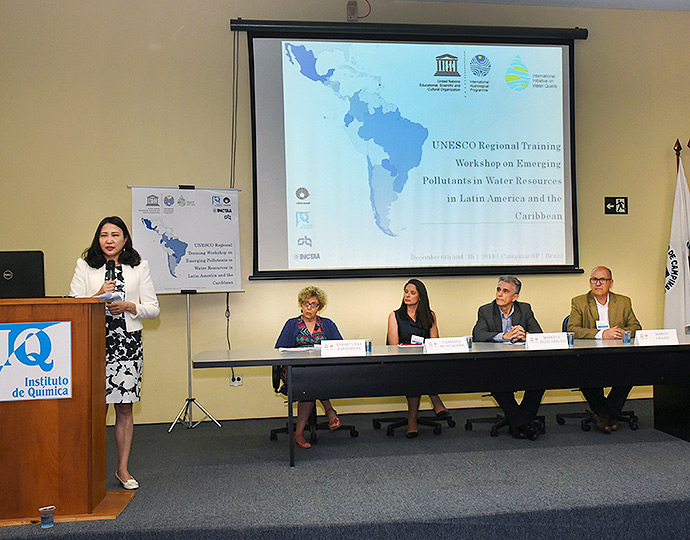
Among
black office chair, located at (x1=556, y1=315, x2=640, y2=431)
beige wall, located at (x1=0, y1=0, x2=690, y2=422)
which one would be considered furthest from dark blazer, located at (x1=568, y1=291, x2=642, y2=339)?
beige wall, located at (x1=0, y1=0, x2=690, y2=422)

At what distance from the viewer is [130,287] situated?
3.44 m

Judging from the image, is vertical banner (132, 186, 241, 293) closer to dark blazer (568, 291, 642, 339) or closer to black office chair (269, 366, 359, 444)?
black office chair (269, 366, 359, 444)

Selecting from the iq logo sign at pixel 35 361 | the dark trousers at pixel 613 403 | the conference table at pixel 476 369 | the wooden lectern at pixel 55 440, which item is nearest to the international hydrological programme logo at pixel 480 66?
the conference table at pixel 476 369

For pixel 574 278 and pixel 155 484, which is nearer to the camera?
pixel 155 484

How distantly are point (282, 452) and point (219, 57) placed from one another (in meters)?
3.37

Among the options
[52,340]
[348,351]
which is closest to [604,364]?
[348,351]

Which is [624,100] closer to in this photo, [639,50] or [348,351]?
[639,50]

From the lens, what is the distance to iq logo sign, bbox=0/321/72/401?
279cm

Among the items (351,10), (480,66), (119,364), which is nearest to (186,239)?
(119,364)

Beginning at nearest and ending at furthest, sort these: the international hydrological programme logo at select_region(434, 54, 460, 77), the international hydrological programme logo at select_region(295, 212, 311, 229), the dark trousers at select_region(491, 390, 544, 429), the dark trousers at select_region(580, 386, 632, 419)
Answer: the dark trousers at select_region(491, 390, 544, 429) < the dark trousers at select_region(580, 386, 632, 419) < the international hydrological programme logo at select_region(295, 212, 311, 229) < the international hydrological programme logo at select_region(434, 54, 460, 77)

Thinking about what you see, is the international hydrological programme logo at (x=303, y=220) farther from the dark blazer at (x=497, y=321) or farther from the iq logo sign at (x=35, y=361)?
the iq logo sign at (x=35, y=361)

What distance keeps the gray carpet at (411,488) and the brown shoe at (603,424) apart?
0.23ft

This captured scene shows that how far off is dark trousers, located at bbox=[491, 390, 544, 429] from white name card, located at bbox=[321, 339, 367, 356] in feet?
3.71

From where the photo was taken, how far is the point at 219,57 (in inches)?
212
